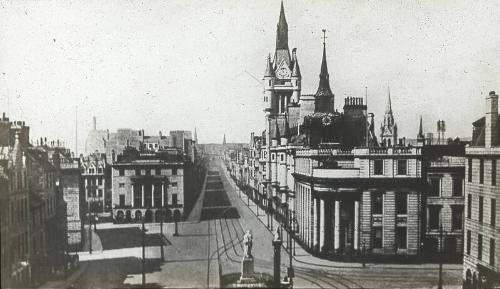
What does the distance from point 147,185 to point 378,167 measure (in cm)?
1497

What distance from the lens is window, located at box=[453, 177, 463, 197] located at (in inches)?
1158

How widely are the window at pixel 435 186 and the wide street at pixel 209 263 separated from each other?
4514 millimetres

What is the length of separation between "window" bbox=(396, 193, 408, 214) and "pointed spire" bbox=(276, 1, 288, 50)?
12076 mm

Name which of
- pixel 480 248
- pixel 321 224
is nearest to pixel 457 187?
pixel 480 248

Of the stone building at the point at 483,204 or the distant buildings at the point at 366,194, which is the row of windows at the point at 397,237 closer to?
the distant buildings at the point at 366,194

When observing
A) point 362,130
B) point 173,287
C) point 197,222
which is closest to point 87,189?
point 197,222

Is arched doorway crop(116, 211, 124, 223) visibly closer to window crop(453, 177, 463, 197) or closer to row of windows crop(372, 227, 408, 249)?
row of windows crop(372, 227, 408, 249)

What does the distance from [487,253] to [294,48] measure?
46.7ft

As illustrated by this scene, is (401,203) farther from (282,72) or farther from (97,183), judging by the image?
(97,183)

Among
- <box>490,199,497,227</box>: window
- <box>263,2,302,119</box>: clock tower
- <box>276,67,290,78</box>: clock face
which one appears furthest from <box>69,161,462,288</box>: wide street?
<box>276,67,290,78</box>: clock face

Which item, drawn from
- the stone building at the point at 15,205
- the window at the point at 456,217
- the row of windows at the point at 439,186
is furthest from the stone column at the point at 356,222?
the stone building at the point at 15,205

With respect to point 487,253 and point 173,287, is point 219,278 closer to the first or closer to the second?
point 173,287

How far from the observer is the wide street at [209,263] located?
25.6 m

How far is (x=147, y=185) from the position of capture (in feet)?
102
